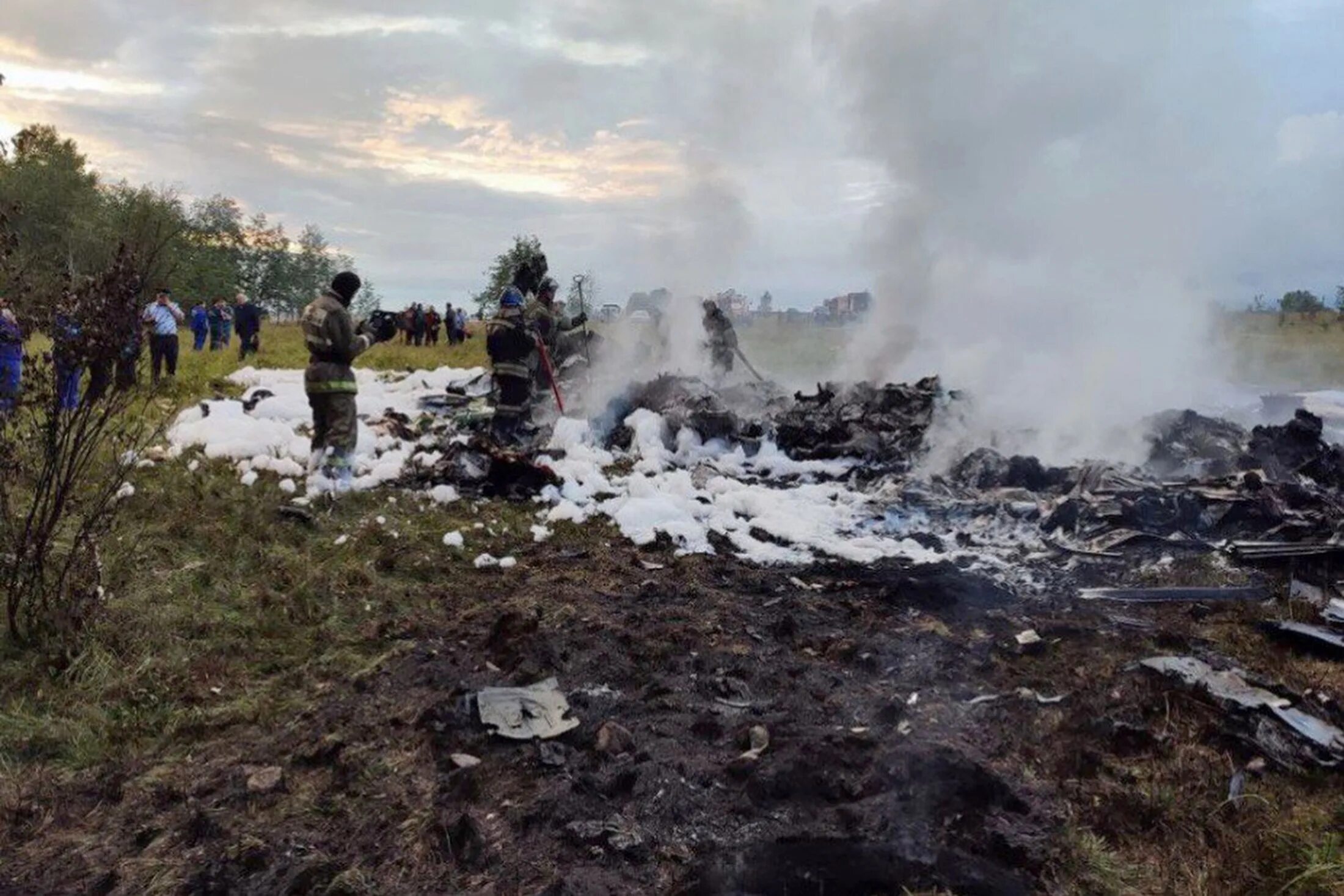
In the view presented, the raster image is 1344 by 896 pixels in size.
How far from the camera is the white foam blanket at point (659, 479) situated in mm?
7527

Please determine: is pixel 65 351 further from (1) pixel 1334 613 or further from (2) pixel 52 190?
(2) pixel 52 190

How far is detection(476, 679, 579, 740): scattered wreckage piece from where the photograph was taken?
153 inches

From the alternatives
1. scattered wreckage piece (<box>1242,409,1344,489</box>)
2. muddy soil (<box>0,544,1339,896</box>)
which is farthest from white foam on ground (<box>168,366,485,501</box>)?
scattered wreckage piece (<box>1242,409,1344,489</box>)

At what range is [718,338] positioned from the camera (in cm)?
1496

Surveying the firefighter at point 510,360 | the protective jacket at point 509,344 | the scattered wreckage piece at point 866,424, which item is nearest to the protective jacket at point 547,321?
the firefighter at point 510,360

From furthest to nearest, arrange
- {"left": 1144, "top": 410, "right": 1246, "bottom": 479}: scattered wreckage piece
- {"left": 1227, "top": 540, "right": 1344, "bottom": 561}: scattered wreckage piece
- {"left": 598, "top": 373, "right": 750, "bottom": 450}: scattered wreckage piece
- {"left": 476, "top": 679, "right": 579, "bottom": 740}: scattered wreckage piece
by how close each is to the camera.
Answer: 1. {"left": 598, "top": 373, "right": 750, "bottom": 450}: scattered wreckage piece
2. {"left": 1144, "top": 410, "right": 1246, "bottom": 479}: scattered wreckage piece
3. {"left": 1227, "top": 540, "right": 1344, "bottom": 561}: scattered wreckage piece
4. {"left": 476, "top": 679, "right": 579, "bottom": 740}: scattered wreckage piece

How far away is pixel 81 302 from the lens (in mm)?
4312

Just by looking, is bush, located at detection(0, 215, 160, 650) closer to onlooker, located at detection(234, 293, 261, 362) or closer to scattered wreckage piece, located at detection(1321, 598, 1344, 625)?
scattered wreckage piece, located at detection(1321, 598, 1344, 625)

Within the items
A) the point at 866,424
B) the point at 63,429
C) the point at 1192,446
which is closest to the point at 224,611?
the point at 63,429

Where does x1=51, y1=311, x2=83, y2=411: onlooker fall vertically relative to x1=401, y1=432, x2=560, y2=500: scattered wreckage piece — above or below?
above

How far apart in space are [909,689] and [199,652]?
4060mm

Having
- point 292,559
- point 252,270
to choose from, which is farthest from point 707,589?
point 252,270

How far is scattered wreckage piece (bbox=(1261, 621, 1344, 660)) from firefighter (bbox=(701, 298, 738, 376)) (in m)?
10.7

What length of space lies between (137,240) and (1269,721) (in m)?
6.25
